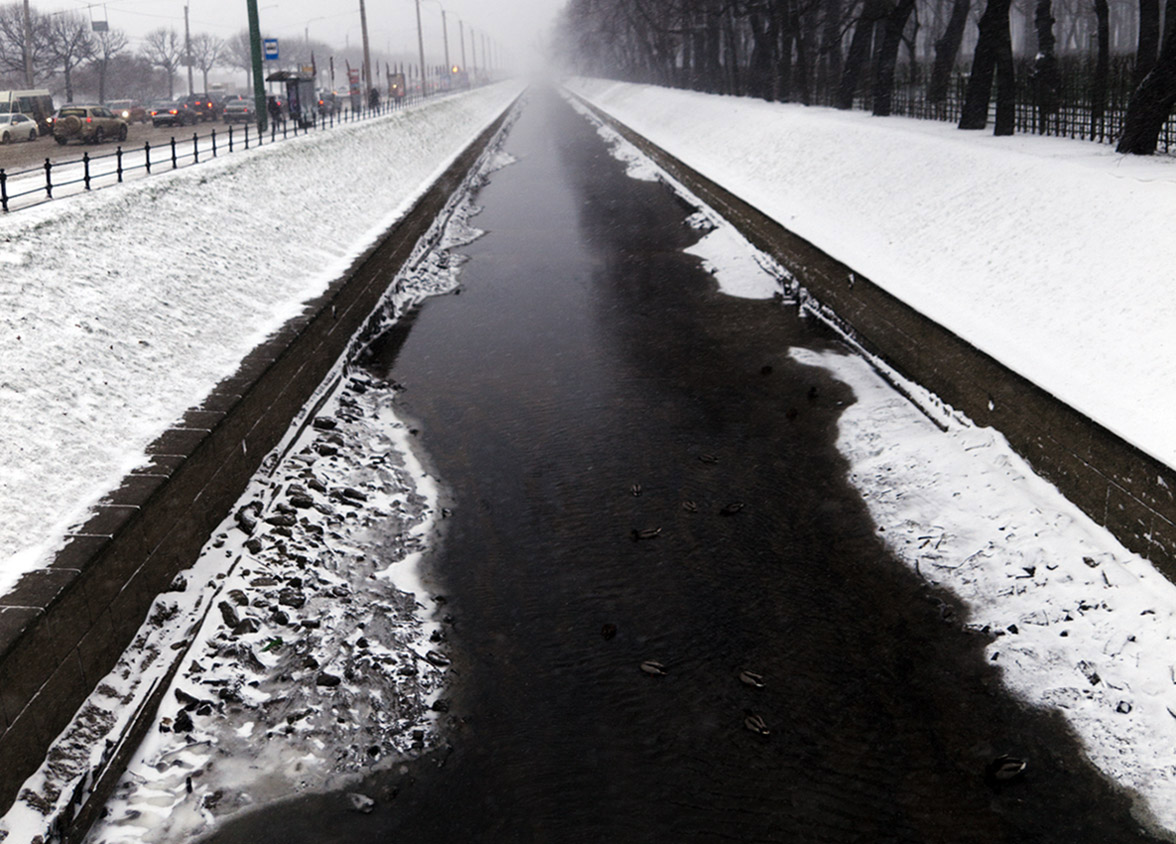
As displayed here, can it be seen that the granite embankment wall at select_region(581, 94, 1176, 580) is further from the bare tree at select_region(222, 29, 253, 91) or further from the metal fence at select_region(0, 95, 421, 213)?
the bare tree at select_region(222, 29, 253, 91)

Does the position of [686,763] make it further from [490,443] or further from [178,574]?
[490,443]

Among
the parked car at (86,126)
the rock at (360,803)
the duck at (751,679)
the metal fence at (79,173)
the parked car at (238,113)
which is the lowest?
the rock at (360,803)

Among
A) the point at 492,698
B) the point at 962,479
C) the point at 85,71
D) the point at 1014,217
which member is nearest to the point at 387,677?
the point at 492,698

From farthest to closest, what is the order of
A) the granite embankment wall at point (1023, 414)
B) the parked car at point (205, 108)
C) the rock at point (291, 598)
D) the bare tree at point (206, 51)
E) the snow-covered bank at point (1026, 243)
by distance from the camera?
the bare tree at point (206, 51)
the parked car at point (205, 108)
the snow-covered bank at point (1026, 243)
the rock at point (291, 598)
the granite embankment wall at point (1023, 414)

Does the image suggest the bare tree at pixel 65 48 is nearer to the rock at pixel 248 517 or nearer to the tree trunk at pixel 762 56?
the tree trunk at pixel 762 56

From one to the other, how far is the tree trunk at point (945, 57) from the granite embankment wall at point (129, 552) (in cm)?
1967

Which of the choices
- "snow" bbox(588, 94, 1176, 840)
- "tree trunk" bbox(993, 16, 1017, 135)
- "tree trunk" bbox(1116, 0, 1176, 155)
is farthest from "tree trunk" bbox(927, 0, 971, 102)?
"snow" bbox(588, 94, 1176, 840)

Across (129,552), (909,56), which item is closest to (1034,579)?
(129,552)

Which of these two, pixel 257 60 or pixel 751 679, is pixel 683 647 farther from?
pixel 257 60

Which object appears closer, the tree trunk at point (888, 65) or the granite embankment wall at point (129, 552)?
the granite embankment wall at point (129, 552)

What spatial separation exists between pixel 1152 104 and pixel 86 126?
1219 inches

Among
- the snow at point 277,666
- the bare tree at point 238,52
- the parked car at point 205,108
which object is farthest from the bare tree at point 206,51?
the snow at point 277,666

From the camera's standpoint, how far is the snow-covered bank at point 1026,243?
29.1 feet

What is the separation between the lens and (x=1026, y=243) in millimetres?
12062
